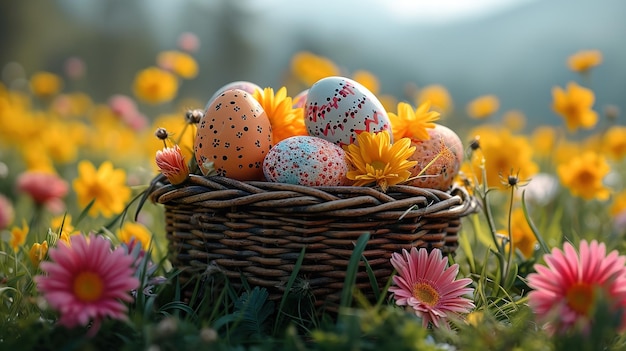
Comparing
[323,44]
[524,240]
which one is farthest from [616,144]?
[323,44]

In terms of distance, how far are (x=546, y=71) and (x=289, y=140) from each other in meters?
23.1

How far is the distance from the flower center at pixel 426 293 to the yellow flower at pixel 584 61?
136 cm

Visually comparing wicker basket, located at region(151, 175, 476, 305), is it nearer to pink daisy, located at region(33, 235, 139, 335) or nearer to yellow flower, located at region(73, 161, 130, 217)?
pink daisy, located at region(33, 235, 139, 335)

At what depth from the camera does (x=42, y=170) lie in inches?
101

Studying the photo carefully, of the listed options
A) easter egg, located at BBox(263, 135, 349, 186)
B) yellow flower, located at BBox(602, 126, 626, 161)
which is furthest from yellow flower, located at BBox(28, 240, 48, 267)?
yellow flower, located at BBox(602, 126, 626, 161)

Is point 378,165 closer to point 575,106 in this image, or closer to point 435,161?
point 435,161

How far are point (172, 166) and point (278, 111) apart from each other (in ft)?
1.06

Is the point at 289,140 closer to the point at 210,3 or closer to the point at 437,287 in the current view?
the point at 437,287

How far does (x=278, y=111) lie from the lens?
150 centimetres

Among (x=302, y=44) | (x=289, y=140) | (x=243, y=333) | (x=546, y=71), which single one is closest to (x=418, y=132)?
(x=289, y=140)

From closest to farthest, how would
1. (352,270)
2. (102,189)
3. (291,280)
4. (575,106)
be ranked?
(352,270) → (291,280) → (102,189) → (575,106)

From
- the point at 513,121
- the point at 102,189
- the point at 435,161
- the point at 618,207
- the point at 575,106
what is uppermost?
the point at 575,106

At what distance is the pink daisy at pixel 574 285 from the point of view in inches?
40.7

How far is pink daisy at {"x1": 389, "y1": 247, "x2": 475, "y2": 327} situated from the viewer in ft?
3.97
